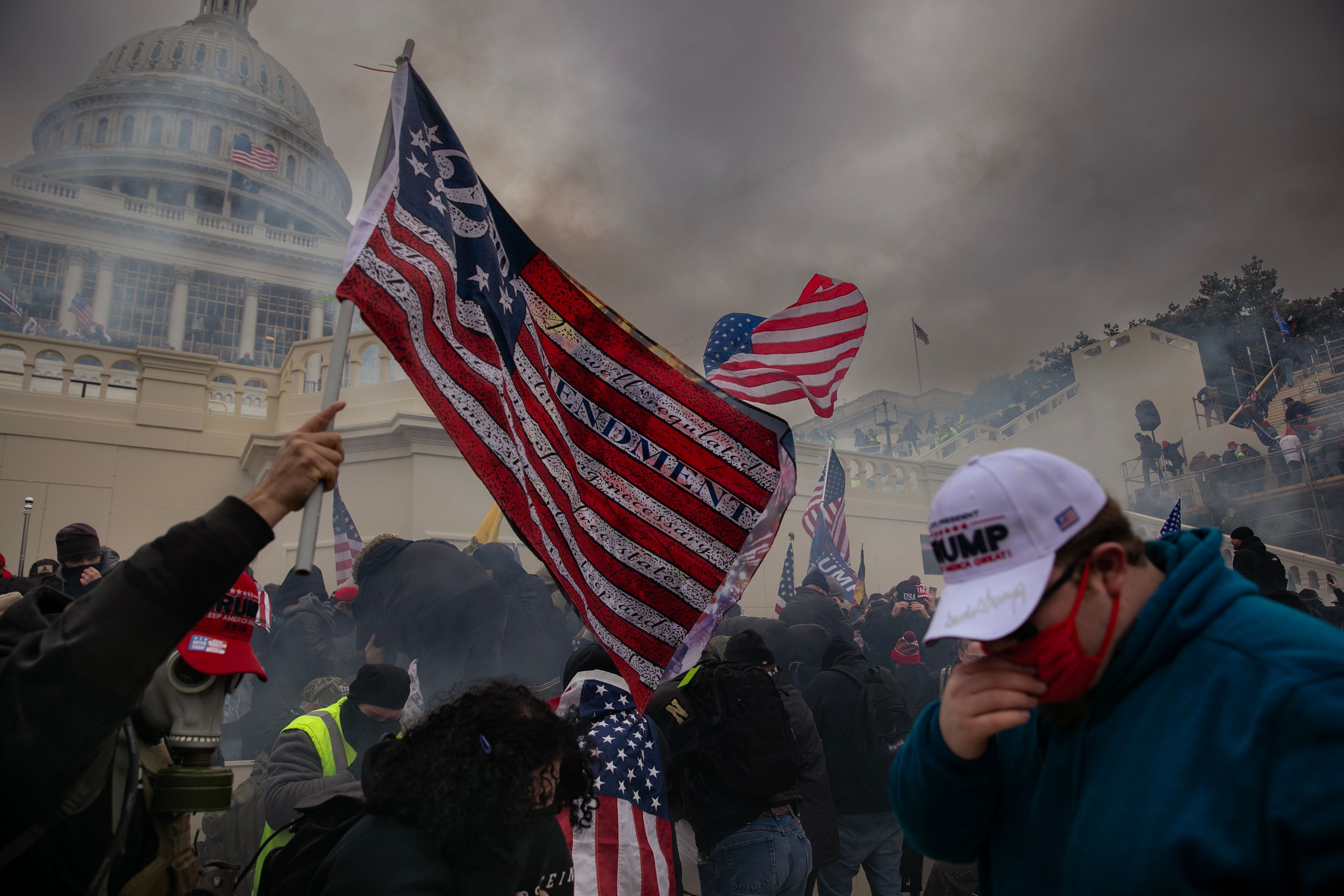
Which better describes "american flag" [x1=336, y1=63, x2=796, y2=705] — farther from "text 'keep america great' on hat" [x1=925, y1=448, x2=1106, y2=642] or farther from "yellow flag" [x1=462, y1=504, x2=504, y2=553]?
"yellow flag" [x1=462, y1=504, x2=504, y2=553]

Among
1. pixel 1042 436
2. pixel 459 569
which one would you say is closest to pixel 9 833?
pixel 459 569

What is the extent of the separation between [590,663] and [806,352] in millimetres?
3694

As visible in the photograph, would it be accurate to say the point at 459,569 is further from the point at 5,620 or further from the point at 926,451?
the point at 926,451

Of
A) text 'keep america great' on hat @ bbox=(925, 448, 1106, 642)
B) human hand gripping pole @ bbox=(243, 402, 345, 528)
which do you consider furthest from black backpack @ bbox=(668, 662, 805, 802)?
text 'keep america great' on hat @ bbox=(925, 448, 1106, 642)

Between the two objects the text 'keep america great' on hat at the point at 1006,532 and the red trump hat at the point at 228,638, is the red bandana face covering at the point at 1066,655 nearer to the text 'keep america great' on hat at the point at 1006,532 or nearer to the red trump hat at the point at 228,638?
the text 'keep america great' on hat at the point at 1006,532

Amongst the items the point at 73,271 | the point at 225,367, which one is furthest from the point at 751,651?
the point at 73,271

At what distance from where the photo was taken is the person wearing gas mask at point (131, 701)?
1462 mm

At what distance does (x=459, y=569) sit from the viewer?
5.95 m

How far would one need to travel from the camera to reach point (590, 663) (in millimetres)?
4012

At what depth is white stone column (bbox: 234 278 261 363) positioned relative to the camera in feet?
149

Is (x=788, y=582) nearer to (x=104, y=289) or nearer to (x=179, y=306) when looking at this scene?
(x=179, y=306)

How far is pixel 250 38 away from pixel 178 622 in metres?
86.7

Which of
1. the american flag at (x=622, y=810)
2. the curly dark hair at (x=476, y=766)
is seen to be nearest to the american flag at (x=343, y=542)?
the american flag at (x=622, y=810)

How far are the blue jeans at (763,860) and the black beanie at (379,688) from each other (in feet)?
5.90
